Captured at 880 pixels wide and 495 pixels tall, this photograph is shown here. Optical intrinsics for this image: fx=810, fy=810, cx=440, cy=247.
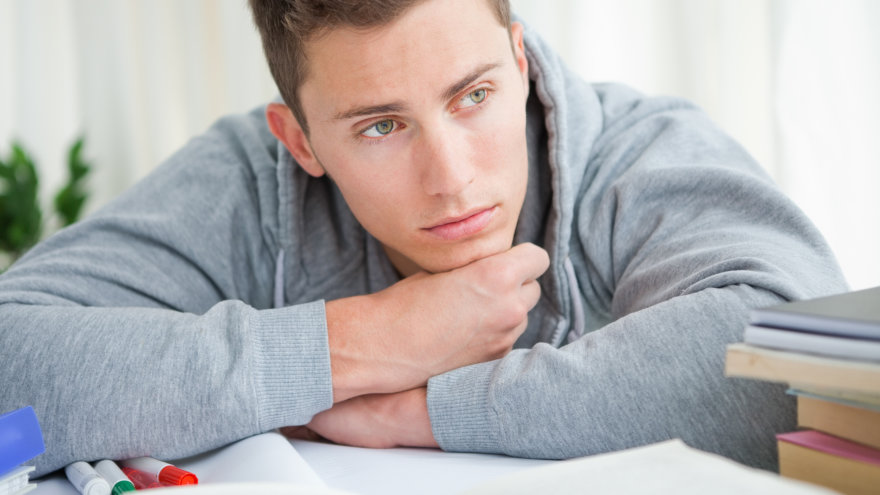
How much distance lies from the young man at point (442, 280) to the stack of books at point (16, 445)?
6.2 inches

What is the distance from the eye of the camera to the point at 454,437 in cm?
88

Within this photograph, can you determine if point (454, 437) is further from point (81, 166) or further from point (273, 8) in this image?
point (81, 166)

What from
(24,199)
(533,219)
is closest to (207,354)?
(533,219)

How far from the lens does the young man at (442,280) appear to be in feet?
2.67

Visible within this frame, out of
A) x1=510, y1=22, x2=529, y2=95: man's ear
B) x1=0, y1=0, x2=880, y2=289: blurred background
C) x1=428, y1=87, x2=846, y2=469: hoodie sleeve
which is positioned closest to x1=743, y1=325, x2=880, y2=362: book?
x1=428, y1=87, x2=846, y2=469: hoodie sleeve

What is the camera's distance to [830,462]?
0.56m

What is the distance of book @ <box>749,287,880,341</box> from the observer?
507 millimetres

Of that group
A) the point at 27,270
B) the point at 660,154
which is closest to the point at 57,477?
the point at 27,270

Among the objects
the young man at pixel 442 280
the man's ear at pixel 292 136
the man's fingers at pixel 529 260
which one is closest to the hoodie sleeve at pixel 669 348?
the young man at pixel 442 280

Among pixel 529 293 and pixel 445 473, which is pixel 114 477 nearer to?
pixel 445 473

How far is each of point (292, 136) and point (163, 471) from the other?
0.62 m

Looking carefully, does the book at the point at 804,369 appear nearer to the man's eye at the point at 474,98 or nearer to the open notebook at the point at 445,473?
the open notebook at the point at 445,473

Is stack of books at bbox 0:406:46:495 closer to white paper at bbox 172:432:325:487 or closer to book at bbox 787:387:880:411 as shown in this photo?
white paper at bbox 172:432:325:487

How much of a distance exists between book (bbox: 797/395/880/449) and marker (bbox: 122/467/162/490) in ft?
2.01
